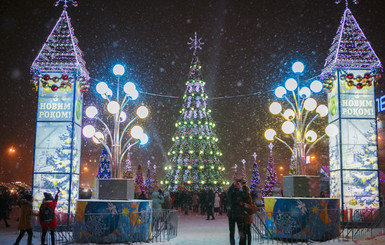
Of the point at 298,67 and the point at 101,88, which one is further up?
the point at 298,67

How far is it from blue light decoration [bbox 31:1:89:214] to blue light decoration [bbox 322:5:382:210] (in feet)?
36.4

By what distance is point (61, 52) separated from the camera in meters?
17.6

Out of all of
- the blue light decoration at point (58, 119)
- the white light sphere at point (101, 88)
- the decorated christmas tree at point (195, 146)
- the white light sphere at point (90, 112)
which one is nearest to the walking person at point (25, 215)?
the white light sphere at point (90, 112)

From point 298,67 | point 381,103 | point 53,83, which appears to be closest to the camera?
point 298,67

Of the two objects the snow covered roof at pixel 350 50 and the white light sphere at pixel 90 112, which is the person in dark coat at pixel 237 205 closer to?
the white light sphere at pixel 90 112

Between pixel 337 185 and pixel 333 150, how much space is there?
157 centimetres

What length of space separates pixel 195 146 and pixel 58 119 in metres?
15.7

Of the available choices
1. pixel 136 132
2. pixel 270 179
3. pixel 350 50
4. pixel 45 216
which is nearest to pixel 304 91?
pixel 350 50

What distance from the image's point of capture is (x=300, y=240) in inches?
505

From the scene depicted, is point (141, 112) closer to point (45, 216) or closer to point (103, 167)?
point (45, 216)

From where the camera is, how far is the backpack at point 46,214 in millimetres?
11344

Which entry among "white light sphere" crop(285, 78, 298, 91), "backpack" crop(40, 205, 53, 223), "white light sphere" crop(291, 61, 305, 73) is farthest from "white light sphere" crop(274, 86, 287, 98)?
"backpack" crop(40, 205, 53, 223)

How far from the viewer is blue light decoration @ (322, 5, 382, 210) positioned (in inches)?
695

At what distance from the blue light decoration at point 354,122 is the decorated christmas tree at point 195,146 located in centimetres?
1412
